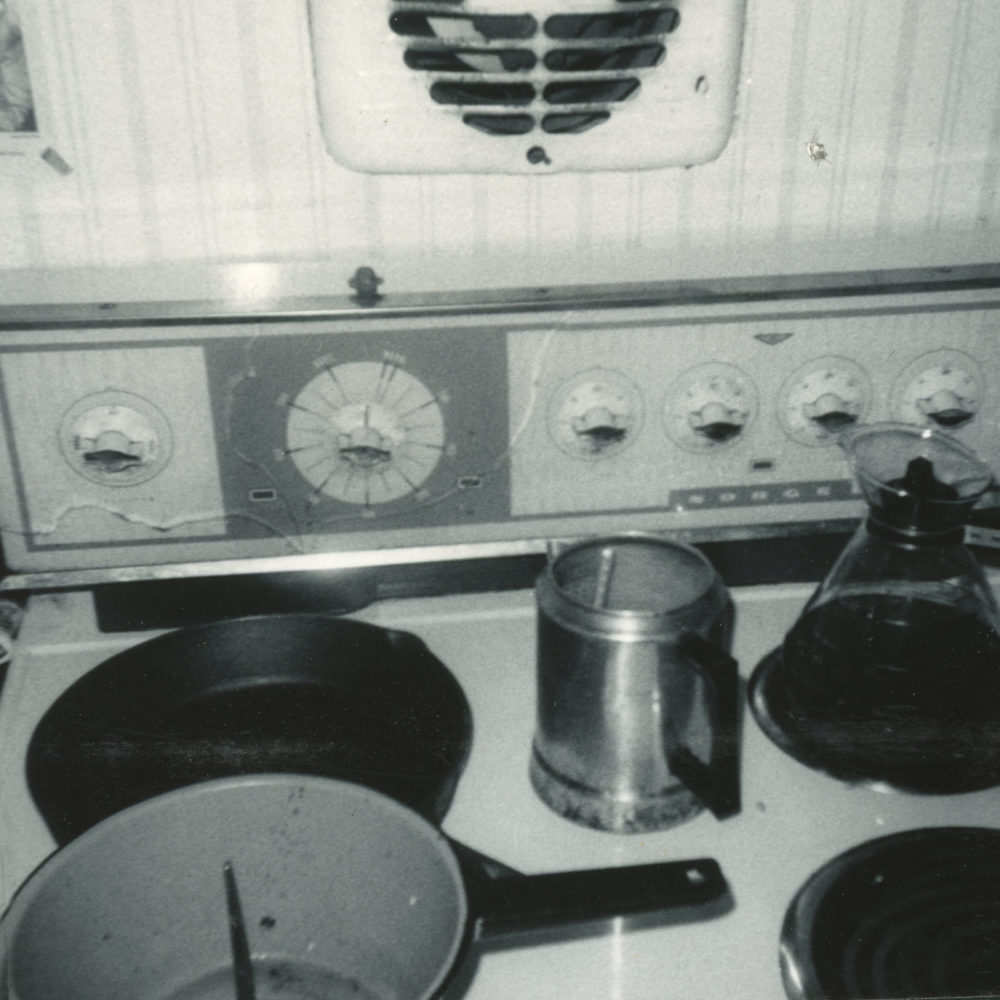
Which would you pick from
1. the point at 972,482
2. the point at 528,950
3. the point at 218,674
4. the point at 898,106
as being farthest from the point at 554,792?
the point at 898,106

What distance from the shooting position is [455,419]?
0.81 metres

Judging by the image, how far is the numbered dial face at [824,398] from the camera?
830mm

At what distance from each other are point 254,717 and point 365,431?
0.76ft

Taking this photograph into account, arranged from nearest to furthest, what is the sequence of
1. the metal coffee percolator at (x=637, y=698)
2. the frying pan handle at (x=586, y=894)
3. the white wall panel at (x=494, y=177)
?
1. the frying pan handle at (x=586, y=894)
2. the metal coffee percolator at (x=637, y=698)
3. the white wall panel at (x=494, y=177)

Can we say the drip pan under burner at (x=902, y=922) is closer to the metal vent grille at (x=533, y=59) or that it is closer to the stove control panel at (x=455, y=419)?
the stove control panel at (x=455, y=419)

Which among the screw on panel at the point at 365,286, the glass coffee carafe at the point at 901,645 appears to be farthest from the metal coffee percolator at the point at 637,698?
the screw on panel at the point at 365,286

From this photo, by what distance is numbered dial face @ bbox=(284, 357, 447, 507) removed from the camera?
0.79m

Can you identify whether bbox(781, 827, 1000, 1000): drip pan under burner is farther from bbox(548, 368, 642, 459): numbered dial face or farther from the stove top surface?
bbox(548, 368, 642, 459): numbered dial face

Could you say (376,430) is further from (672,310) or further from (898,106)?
(898,106)

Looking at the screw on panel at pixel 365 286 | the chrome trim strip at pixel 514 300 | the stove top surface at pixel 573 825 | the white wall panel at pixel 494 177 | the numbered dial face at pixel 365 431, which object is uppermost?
the white wall panel at pixel 494 177

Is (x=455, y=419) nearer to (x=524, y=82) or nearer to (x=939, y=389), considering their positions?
(x=524, y=82)

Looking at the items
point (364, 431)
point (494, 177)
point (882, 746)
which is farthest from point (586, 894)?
point (494, 177)

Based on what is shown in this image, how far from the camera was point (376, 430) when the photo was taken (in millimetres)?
801

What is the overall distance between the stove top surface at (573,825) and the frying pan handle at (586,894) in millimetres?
52
